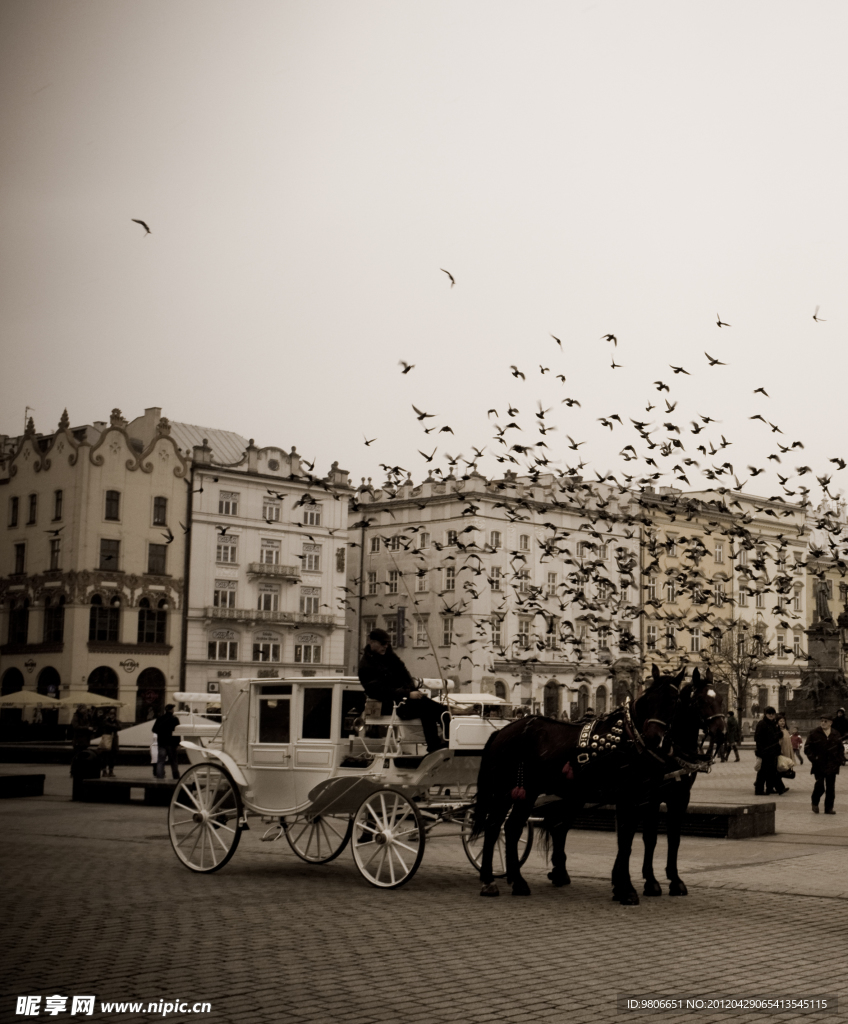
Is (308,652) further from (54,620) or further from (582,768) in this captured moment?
(582,768)

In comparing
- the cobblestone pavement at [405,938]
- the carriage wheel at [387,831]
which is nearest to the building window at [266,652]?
the cobblestone pavement at [405,938]

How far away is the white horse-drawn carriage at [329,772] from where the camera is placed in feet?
41.6

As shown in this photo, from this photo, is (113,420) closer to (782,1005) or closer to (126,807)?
(126,807)

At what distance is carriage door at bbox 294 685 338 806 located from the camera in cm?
1334

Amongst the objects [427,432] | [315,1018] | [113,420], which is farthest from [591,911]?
[113,420]

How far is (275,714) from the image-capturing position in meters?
13.9

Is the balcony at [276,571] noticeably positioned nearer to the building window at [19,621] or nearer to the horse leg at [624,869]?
the building window at [19,621]

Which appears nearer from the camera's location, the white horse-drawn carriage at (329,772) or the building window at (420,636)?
the white horse-drawn carriage at (329,772)

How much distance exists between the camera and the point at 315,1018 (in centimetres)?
719

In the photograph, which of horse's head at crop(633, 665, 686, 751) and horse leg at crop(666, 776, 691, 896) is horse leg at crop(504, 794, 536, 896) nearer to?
horse's head at crop(633, 665, 686, 751)

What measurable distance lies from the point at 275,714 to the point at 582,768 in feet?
11.7

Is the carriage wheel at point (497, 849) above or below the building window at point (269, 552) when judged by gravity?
below

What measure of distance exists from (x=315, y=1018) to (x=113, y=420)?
2636 inches

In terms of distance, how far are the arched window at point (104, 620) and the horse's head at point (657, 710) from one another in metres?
61.1
